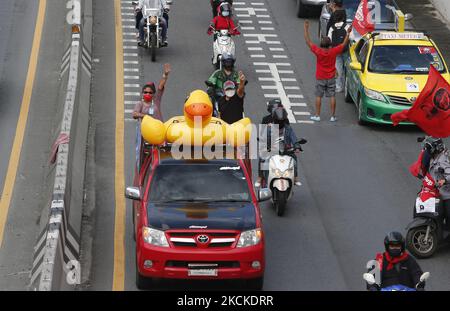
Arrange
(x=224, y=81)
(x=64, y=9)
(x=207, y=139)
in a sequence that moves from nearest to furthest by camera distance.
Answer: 1. (x=207, y=139)
2. (x=224, y=81)
3. (x=64, y=9)

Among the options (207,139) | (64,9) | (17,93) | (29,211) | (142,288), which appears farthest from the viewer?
(64,9)

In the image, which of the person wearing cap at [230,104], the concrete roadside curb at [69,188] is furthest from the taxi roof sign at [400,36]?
the concrete roadside curb at [69,188]

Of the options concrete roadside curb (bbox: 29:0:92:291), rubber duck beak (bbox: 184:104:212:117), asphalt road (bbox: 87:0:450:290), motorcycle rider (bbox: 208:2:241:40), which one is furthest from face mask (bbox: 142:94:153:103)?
motorcycle rider (bbox: 208:2:241:40)

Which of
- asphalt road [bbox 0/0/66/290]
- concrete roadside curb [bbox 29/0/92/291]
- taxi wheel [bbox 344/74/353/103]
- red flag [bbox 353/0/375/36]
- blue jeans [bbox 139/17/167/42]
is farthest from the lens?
blue jeans [bbox 139/17/167/42]

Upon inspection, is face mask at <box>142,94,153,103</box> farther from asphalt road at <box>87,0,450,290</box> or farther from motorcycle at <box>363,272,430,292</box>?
motorcycle at <box>363,272,430,292</box>

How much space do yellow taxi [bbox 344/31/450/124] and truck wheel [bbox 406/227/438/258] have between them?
23.5 feet

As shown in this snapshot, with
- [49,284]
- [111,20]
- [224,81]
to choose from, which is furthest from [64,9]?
[49,284]

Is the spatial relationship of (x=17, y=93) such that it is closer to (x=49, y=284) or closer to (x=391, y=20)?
(x=391, y=20)

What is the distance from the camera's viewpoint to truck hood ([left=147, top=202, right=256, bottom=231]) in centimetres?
1897

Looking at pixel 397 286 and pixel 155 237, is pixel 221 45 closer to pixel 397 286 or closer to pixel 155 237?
pixel 155 237

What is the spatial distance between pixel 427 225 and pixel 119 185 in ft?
19.5

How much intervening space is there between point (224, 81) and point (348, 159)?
274cm

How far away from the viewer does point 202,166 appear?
2023 centimetres

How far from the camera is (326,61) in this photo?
28.2m
